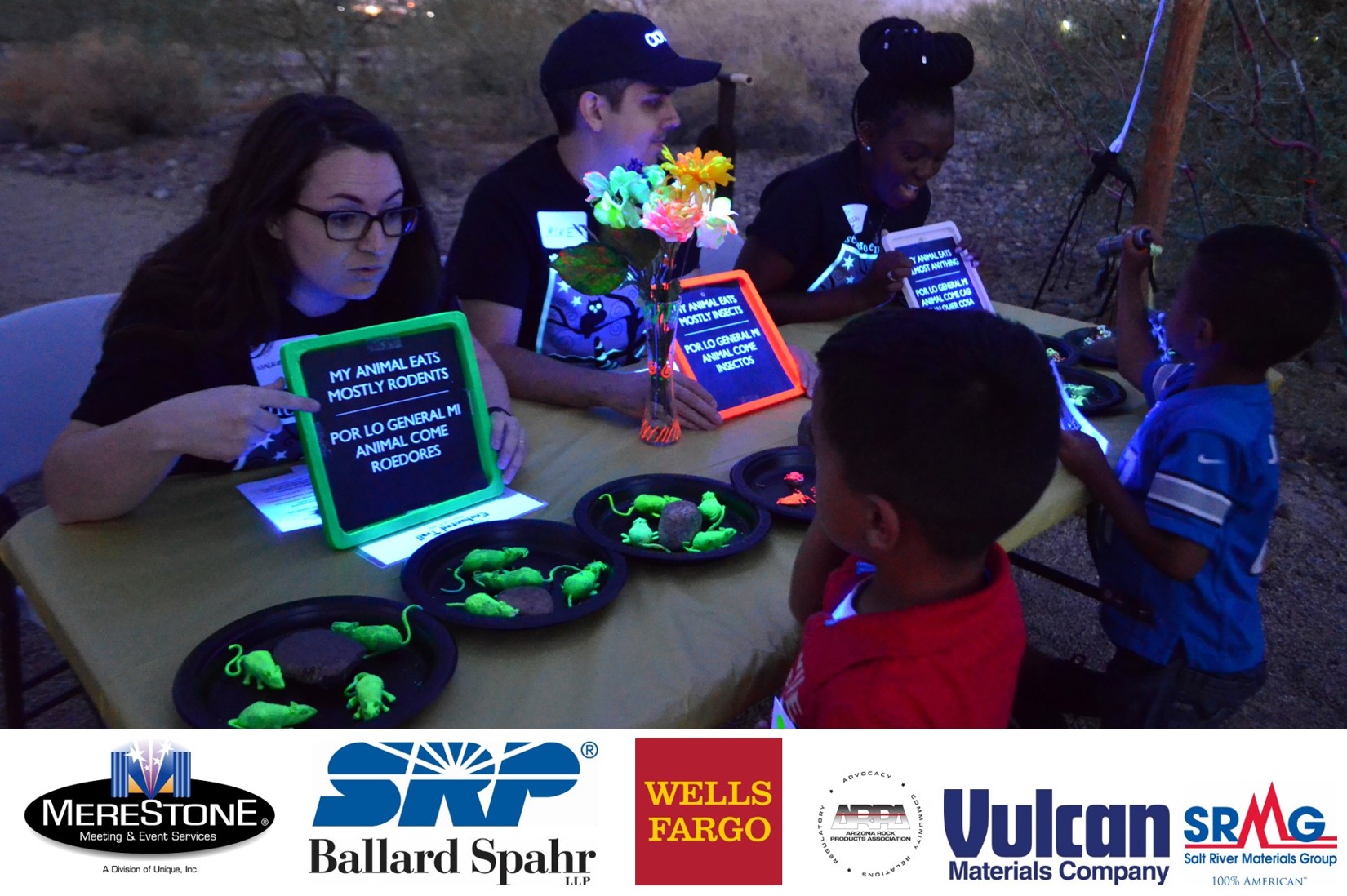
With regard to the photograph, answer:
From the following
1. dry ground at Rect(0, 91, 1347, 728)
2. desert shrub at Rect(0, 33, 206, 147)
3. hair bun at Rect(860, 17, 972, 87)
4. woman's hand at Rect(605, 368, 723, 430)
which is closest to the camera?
woman's hand at Rect(605, 368, 723, 430)

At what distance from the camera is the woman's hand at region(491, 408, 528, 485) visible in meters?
1.77

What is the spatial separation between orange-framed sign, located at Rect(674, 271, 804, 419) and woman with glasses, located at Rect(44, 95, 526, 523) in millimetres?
496

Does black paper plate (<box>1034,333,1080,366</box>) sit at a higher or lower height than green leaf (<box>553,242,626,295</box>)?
lower

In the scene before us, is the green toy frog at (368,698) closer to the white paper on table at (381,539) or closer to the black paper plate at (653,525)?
the white paper on table at (381,539)

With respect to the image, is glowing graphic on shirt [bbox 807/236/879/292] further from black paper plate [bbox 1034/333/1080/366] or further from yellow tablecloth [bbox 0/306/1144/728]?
yellow tablecloth [bbox 0/306/1144/728]

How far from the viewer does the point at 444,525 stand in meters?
1.62

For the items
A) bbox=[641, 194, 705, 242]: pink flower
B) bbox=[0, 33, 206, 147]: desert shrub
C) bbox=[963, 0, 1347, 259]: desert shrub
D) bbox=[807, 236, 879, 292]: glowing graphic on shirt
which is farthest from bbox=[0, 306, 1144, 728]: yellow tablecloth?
bbox=[0, 33, 206, 147]: desert shrub

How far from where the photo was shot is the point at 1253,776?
4.65ft

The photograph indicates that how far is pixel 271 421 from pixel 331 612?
33cm

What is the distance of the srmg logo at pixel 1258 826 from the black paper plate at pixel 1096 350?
1.34 metres

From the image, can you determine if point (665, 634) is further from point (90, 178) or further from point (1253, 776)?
point (90, 178)

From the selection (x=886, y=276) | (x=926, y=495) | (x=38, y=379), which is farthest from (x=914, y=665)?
(x=38, y=379)

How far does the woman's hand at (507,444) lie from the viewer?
177 centimetres

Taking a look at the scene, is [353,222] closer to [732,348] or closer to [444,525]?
[444,525]
